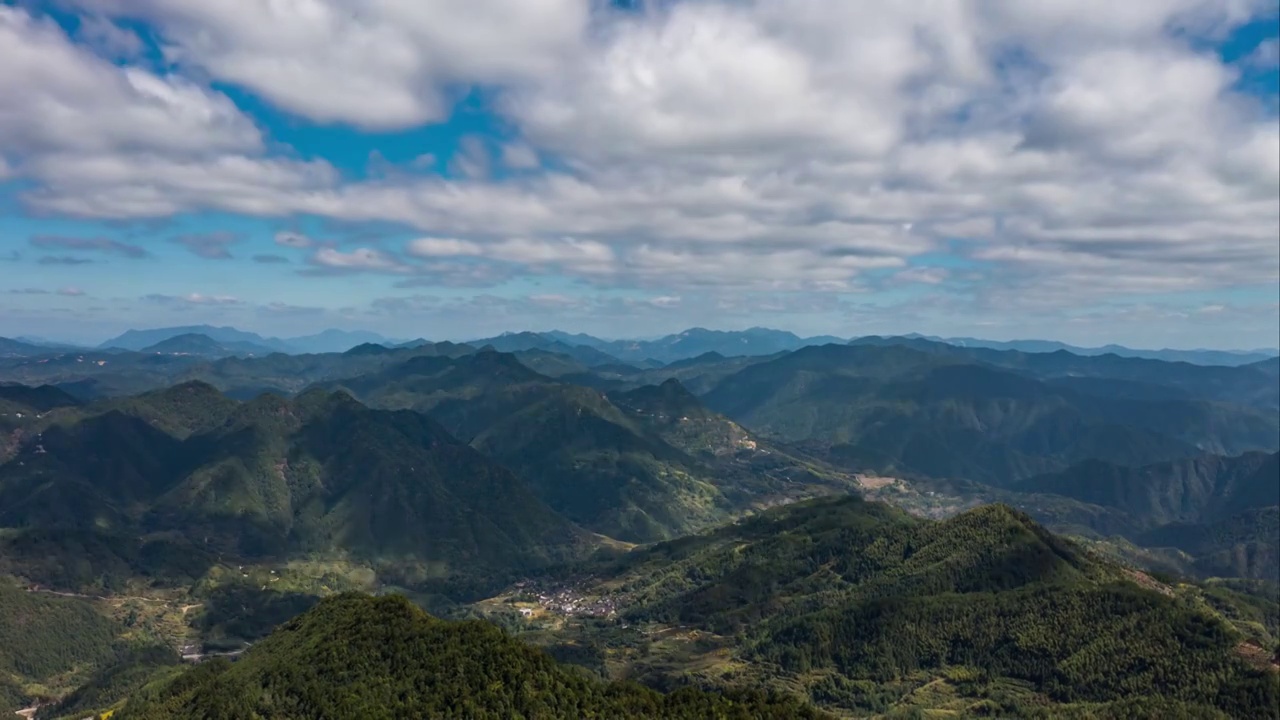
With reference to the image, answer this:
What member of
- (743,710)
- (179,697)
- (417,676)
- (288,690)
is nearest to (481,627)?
(417,676)

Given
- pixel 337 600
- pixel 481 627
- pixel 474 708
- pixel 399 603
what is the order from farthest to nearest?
1. pixel 337 600
2. pixel 399 603
3. pixel 481 627
4. pixel 474 708

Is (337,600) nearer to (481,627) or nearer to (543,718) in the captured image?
(481,627)

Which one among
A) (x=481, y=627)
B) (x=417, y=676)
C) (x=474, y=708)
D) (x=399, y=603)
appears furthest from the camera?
(x=399, y=603)

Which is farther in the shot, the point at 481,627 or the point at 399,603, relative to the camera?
the point at 399,603

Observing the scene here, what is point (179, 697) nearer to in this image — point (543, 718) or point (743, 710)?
point (543, 718)

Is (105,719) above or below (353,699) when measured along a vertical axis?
below

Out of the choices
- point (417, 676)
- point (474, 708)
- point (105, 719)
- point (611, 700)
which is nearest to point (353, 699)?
point (417, 676)

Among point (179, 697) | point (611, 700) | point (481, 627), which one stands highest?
point (481, 627)
